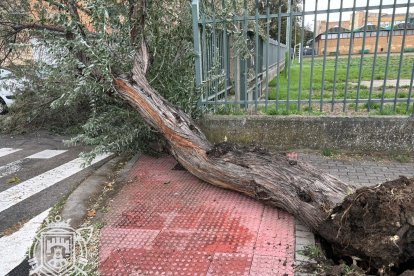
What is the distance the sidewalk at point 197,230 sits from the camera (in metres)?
2.83

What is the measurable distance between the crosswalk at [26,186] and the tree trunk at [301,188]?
1393 millimetres

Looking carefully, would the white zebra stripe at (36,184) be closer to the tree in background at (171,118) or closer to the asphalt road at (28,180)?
the asphalt road at (28,180)

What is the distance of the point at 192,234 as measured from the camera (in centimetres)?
331

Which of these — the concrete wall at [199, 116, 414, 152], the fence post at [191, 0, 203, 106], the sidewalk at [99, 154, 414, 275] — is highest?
the fence post at [191, 0, 203, 106]

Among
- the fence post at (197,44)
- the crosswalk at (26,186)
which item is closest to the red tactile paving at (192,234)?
the crosswalk at (26,186)

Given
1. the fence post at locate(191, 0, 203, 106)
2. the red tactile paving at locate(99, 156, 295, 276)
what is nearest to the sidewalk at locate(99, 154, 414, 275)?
the red tactile paving at locate(99, 156, 295, 276)

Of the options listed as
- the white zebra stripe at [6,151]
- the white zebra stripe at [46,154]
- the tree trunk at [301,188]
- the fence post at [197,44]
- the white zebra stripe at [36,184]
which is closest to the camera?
the tree trunk at [301,188]

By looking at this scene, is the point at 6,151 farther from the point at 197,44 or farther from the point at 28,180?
the point at 197,44

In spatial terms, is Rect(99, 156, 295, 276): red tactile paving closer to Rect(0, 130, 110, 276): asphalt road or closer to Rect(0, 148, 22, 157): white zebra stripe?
Rect(0, 130, 110, 276): asphalt road

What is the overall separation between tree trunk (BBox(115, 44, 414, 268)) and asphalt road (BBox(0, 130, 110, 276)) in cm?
163

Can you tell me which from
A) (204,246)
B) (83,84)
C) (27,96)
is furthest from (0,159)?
(204,246)

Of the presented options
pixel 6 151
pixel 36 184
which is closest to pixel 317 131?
pixel 36 184

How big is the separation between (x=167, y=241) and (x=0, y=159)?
4835mm

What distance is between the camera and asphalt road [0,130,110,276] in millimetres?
3527
